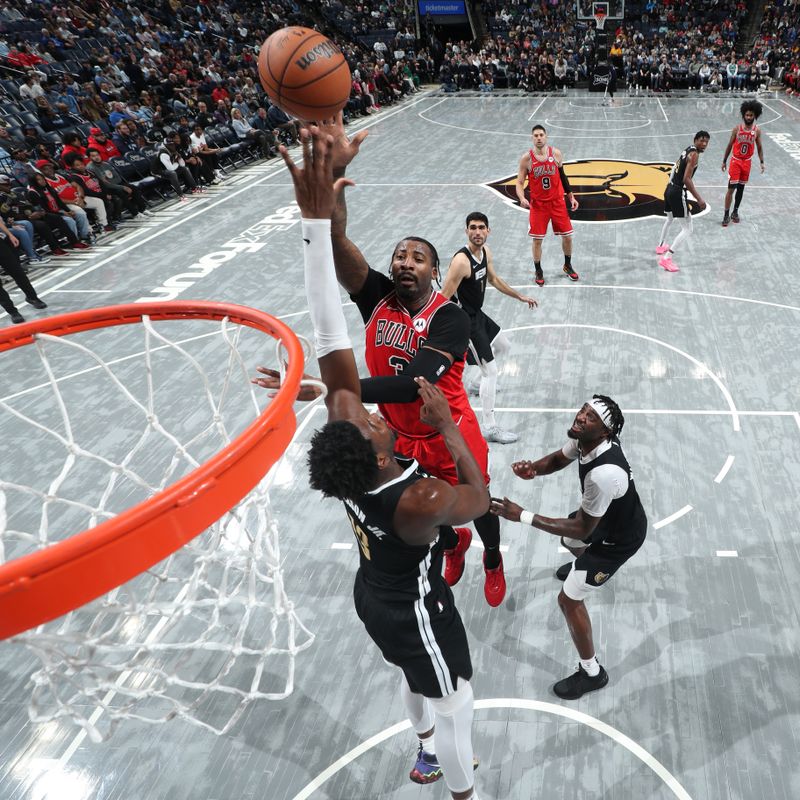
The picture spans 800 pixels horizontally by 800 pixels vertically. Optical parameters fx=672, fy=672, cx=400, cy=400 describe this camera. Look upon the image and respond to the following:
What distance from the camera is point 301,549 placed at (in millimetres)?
4199

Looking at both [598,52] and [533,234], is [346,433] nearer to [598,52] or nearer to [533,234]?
[533,234]

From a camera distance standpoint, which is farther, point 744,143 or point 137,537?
point 744,143

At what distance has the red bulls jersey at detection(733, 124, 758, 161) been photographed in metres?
8.95

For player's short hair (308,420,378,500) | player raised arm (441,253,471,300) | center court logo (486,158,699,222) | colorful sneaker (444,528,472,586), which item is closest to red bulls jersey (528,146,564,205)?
center court logo (486,158,699,222)

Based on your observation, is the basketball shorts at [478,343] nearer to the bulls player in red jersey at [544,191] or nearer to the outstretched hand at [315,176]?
the outstretched hand at [315,176]

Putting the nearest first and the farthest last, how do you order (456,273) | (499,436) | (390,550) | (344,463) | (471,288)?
(344,463) < (390,550) < (456,273) < (471,288) < (499,436)

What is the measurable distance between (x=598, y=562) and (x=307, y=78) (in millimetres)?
2663

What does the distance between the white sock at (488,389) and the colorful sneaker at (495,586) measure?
62.7 inches

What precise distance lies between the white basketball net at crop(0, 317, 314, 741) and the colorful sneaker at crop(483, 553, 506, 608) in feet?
3.29

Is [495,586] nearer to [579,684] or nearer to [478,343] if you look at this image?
[579,684]

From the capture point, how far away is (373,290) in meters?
3.38

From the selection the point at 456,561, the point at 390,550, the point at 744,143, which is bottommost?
the point at 744,143

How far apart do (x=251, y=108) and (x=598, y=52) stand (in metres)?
13.8

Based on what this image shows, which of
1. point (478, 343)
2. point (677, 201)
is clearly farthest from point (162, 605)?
point (677, 201)
